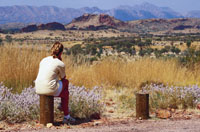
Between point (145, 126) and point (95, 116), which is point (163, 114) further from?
point (95, 116)

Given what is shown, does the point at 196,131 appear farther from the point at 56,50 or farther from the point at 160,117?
the point at 56,50

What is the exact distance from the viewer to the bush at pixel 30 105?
5.87m

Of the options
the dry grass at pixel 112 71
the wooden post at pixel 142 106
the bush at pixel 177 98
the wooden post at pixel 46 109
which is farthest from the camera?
the dry grass at pixel 112 71

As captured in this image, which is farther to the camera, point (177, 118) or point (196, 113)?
point (196, 113)

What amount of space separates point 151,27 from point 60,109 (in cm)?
19544

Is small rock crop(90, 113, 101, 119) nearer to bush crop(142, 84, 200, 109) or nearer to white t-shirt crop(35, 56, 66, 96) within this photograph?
white t-shirt crop(35, 56, 66, 96)

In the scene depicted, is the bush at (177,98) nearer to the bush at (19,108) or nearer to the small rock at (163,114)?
the small rock at (163,114)

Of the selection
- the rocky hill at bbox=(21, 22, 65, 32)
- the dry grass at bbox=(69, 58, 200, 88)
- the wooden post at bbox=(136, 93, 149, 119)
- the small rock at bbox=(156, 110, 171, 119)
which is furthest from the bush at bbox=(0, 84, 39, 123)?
the rocky hill at bbox=(21, 22, 65, 32)

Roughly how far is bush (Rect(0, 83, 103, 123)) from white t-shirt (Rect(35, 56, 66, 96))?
0.57 metres

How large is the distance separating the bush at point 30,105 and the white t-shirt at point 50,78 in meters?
0.57

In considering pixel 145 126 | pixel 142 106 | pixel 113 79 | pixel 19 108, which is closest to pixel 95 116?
pixel 142 106

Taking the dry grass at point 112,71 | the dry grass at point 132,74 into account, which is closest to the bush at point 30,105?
the dry grass at point 112,71

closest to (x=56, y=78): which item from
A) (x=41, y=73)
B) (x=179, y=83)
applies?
(x=41, y=73)

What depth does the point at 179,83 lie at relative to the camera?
32.2 ft
